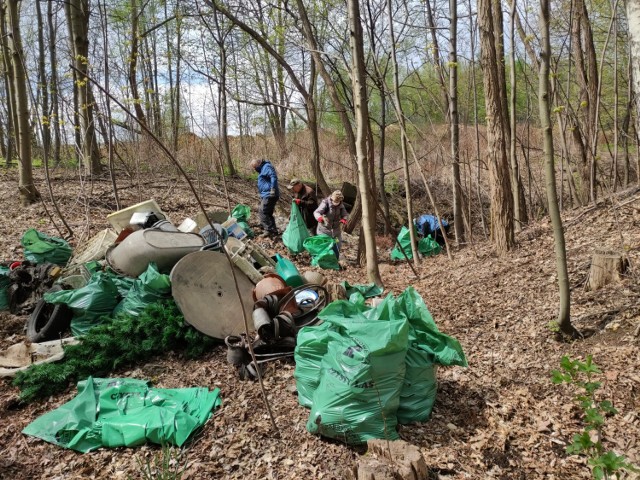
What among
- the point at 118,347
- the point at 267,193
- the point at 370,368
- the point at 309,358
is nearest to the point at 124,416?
the point at 118,347

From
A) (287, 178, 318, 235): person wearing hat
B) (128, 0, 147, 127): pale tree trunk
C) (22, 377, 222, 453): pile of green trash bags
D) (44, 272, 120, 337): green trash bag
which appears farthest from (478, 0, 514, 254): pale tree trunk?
(128, 0, 147, 127): pale tree trunk

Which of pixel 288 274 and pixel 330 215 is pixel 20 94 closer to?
pixel 330 215

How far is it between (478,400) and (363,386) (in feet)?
3.20

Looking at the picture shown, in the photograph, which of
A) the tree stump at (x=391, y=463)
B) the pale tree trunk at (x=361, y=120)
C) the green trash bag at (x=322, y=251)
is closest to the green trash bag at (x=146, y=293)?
the pale tree trunk at (x=361, y=120)

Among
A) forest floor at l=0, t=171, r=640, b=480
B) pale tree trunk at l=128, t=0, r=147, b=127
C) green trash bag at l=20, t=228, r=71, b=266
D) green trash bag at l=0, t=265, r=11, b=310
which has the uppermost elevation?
pale tree trunk at l=128, t=0, r=147, b=127

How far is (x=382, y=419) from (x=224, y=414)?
3.80 ft

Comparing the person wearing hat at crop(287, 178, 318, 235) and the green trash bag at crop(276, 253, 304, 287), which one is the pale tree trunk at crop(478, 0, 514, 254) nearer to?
the green trash bag at crop(276, 253, 304, 287)

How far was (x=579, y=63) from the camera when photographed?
27.3 ft

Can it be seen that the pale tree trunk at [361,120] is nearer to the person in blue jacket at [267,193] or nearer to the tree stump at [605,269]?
the tree stump at [605,269]

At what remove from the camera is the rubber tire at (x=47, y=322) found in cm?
450

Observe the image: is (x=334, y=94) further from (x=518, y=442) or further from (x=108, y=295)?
(x=518, y=442)

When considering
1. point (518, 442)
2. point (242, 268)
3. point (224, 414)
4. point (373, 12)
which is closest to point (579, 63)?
point (373, 12)

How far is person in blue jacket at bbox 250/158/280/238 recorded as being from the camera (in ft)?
28.2

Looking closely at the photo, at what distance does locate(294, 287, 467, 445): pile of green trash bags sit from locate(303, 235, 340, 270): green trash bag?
406cm
